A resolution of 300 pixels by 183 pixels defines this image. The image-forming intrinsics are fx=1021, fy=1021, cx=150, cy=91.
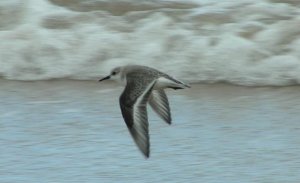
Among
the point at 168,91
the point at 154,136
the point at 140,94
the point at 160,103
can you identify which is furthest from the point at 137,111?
the point at 168,91

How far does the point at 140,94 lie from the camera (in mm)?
3859

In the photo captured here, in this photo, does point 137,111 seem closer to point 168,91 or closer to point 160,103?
point 160,103

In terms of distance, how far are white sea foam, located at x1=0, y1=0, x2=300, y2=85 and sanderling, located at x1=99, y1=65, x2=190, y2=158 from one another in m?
1.56

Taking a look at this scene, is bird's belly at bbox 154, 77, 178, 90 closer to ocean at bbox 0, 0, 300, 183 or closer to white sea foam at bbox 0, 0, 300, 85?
ocean at bbox 0, 0, 300, 183

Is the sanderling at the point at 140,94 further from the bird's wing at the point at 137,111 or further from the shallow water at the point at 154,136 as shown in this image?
the shallow water at the point at 154,136

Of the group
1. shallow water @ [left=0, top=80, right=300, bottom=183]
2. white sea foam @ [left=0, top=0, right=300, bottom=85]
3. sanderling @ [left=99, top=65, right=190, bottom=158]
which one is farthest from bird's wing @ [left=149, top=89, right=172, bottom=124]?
white sea foam @ [left=0, top=0, right=300, bottom=85]

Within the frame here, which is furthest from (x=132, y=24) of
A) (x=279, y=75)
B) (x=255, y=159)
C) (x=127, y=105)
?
(x=127, y=105)

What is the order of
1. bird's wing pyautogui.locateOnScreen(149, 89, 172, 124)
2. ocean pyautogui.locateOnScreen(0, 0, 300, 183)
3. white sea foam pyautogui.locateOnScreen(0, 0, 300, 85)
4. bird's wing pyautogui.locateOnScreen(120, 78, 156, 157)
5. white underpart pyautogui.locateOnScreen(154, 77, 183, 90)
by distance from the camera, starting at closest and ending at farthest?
bird's wing pyautogui.locateOnScreen(120, 78, 156, 157), white underpart pyautogui.locateOnScreen(154, 77, 183, 90), bird's wing pyautogui.locateOnScreen(149, 89, 172, 124), ocean pyautogui.locateOnScreen(0, 0, 300, 183), white sea foam pyautogui.locateOnScreen(0, 0, 300, 85)

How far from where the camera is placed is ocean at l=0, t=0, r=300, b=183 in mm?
4289

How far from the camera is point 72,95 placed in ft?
17.5

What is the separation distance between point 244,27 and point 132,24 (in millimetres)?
714

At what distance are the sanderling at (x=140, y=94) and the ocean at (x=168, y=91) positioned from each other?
0.39m

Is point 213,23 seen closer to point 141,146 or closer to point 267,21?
point 267,21

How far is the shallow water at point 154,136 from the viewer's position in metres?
4.20
